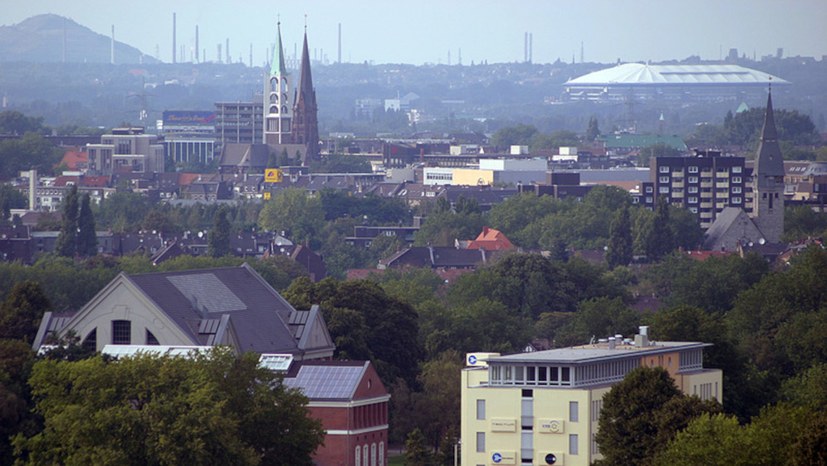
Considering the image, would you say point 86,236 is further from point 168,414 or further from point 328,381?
point 168,414

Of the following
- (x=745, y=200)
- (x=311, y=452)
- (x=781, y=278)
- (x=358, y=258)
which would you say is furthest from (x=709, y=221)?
(x=311, y=452)

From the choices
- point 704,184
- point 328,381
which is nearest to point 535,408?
point 328,381

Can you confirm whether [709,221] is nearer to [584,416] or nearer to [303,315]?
[303,315]

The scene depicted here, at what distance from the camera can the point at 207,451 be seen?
58.3 meters

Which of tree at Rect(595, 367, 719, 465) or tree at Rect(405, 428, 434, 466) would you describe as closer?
tree at Rect(595, 367, 719, 465)

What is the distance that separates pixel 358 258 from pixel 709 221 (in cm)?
2971

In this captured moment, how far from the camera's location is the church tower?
529ft

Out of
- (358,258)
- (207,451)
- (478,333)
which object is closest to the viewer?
(207,451)

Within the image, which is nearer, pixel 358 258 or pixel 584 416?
pixel 584 416

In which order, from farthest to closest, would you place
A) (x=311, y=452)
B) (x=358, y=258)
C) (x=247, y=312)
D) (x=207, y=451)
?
(x=358, y=258) → (x=247, y=312) → (x=311, y=452) → (x=207, y=451)

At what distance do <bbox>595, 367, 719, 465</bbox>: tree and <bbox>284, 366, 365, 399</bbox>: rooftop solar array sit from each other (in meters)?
11.0

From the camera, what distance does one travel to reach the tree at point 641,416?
5831 cm

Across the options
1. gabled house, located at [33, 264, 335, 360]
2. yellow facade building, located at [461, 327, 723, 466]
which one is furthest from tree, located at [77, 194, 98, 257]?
yellow facade building, located at [461, 327, 723, 466]

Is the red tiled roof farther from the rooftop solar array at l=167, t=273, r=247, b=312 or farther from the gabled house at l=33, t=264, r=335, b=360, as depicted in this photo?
the gabled house at l=33, t=264, r=335, b=360
